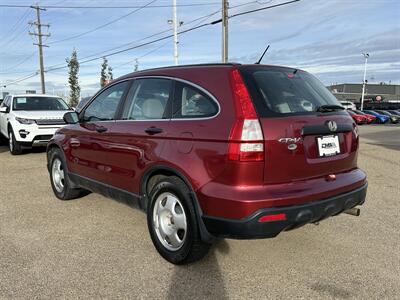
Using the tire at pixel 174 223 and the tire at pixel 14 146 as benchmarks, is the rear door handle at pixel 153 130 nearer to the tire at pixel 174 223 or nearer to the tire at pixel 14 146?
the tire at pixel 174 223

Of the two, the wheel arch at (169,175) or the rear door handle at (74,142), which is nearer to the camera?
the wheel arch at (169,175)

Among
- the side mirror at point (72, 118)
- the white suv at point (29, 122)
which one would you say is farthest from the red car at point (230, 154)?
the white suv at point (29, 122)

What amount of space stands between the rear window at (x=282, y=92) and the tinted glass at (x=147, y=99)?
88 centimetres

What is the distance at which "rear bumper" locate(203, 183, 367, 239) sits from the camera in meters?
3.02

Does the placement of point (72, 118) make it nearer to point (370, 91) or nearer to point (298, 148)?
point (298, 148)

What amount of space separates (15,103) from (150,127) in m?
8.87

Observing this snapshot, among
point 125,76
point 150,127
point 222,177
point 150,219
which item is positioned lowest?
point 150,219

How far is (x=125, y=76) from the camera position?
4.59m

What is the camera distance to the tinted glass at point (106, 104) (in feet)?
14.9

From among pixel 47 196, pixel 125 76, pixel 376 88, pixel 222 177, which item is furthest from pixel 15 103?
pixel 376 88

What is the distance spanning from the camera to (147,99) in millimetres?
4074

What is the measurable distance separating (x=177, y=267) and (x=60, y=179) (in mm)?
2999

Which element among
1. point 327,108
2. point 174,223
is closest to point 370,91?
point 327,108

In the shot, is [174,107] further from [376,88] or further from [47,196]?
[376,88]
